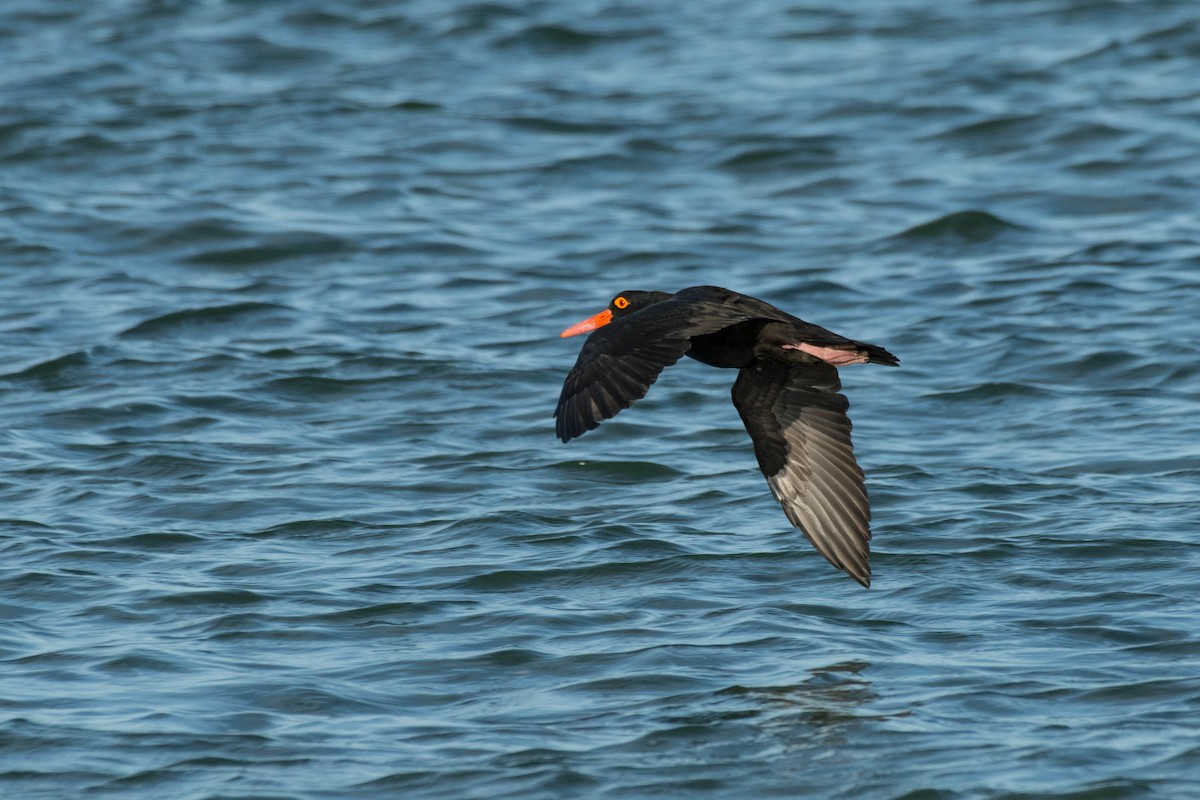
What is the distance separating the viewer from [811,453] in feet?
27.1

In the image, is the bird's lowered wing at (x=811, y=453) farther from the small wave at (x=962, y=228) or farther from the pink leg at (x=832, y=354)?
the small wave at (x=962, y=228)

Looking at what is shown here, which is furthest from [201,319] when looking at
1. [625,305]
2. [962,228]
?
[962,228]

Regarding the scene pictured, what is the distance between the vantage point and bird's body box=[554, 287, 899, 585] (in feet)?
22.7

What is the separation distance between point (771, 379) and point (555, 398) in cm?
302

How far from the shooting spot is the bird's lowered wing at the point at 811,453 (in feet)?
26.0

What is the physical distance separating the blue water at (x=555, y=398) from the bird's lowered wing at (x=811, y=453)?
0.30 m

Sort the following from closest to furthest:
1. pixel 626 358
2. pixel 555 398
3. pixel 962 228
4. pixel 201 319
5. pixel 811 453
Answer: pixel 626 358 → pixel 811 453 → pixel 555 398 → pixel 201 319 → pixel 962 228

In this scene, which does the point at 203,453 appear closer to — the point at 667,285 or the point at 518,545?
the point at 518,545

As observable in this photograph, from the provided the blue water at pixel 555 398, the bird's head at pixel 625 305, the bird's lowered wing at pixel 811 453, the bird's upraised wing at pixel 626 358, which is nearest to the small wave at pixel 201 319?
the blue water at pixel 555 398

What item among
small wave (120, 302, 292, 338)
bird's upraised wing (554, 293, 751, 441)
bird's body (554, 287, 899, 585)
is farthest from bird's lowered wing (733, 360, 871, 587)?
small wave (120, 302, 292, 338)

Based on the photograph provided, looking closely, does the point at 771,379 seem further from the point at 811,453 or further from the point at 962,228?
the point at 962,228

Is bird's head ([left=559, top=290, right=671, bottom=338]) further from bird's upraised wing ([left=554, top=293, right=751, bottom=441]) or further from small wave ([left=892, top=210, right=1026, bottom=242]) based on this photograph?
small wave ([left=892, top=210, right=1026, bottom=242])

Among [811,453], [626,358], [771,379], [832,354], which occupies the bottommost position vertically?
[811,453]

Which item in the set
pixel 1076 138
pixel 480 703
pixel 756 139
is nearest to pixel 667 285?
pixel 756 139
